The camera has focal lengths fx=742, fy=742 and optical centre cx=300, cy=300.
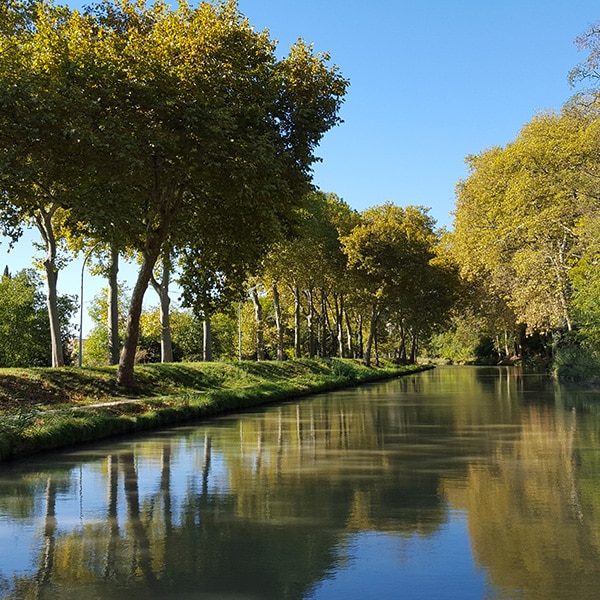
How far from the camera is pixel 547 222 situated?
1468 inches

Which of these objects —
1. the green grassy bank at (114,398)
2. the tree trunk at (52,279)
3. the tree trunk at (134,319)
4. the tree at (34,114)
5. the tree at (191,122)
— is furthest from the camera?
the tree trunk at (52,279)

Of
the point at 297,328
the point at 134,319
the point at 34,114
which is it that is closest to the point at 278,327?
the point at 297,328

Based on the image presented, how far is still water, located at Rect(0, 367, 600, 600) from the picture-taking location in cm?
636

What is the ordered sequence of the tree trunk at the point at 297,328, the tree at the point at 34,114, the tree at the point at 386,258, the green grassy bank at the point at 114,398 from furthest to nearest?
the tree at the point at 386,258, the tree trunk at the point at 297,328, the tree at the point at 34,114, the green grassy bank at the point at 114,398

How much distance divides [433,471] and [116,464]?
5838 millimetres

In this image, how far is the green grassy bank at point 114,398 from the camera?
16.1 metres

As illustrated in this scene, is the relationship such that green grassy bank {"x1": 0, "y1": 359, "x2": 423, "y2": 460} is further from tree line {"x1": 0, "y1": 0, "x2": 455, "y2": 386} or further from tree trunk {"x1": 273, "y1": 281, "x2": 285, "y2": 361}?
tree trunk {"x1": 273, "y1": 281, "x2": 285, "y2": 361}

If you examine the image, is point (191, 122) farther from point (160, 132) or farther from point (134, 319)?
point (134, 319)

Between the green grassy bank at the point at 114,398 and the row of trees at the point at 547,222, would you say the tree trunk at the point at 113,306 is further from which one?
the row of trees at the point at 547,222

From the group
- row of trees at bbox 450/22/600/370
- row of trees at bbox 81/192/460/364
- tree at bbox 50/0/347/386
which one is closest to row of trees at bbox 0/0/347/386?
tree at bbox 50/0/347/386

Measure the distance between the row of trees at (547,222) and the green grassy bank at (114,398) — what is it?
12753 millimetres

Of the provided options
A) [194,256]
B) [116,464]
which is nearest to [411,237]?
[194,256]

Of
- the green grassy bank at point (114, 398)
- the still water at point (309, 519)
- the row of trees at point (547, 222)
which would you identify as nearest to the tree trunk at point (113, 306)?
the green grassy bank at point (114, 398)

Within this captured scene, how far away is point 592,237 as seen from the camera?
1277 inches
